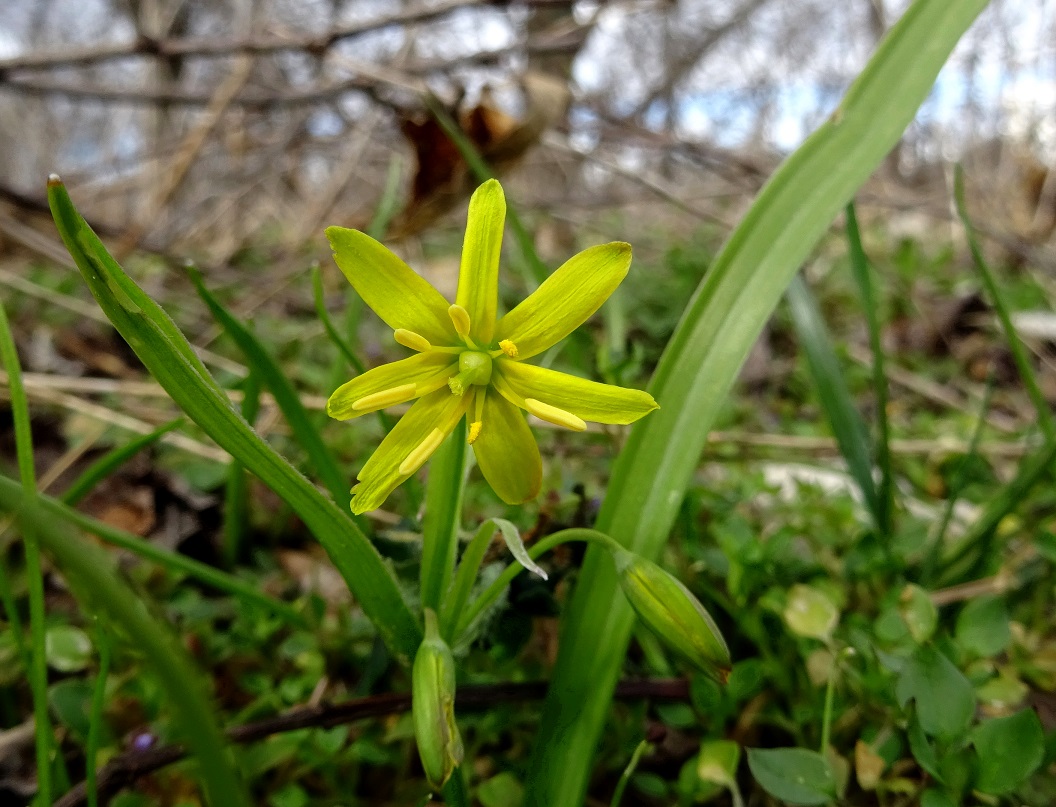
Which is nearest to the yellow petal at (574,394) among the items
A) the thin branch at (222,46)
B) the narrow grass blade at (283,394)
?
the narrow grass blade at (283,394)

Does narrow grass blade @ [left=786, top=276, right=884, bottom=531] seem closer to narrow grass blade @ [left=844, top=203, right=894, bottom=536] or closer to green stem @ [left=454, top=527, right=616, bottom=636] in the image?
narrow grass blade @ [left=844, top=203, right=894, bottom=536]

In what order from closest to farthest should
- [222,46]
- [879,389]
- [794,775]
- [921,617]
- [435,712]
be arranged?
[435,712] < [794,775] < [921,617] < [879,389] < [222,46]

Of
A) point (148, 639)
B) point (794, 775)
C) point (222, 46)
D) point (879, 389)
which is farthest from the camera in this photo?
point (222, 46)

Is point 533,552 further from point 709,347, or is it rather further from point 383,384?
point 709,347

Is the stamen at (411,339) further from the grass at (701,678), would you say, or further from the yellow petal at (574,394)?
the grass at (701,678)

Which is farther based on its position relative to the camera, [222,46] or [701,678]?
[222,46]

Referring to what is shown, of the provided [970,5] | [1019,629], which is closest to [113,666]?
[1019,629]

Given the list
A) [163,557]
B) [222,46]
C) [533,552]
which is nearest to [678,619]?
[533,552]

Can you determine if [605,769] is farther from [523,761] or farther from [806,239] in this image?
[806,239]
